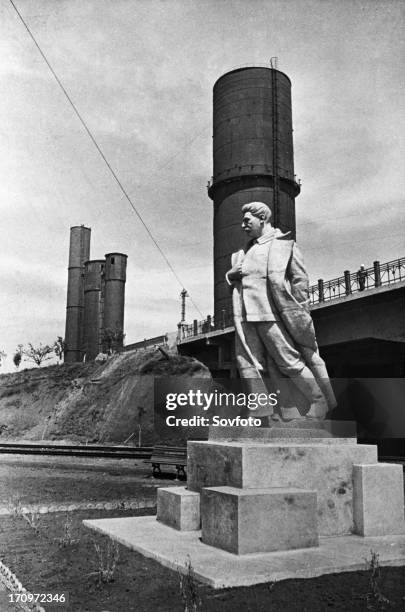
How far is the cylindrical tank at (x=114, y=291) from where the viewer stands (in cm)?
6081

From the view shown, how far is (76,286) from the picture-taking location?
6531cm

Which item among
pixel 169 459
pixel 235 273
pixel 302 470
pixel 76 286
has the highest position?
pixel 76 286

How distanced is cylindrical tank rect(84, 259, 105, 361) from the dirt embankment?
697cm

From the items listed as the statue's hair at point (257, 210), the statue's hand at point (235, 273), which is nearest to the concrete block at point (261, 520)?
the statue's hand at point (235, 273)

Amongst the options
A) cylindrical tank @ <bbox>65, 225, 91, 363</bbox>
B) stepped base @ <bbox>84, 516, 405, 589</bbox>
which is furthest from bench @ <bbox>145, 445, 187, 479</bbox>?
cylindrical tank @ <bbox>65, 225, 91, 363</bbox>

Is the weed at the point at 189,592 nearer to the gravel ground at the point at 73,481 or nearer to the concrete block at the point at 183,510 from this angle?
the concrete block at the point at 183,510

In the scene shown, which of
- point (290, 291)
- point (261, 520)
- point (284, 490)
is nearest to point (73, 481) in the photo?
point (290, 291)

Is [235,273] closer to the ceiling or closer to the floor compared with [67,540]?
closer to the ceiling

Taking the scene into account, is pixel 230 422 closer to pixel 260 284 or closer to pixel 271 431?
pixel 271 431

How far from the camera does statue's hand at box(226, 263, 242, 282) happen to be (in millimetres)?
8534

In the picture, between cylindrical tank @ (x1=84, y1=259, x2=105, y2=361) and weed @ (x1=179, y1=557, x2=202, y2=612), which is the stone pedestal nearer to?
weed @ (x1=179, y1=557, x2=202, y2=612)

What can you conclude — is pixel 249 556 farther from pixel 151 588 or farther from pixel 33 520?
pixel 33 520

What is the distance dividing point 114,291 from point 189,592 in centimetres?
5705

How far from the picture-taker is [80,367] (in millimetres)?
53969
